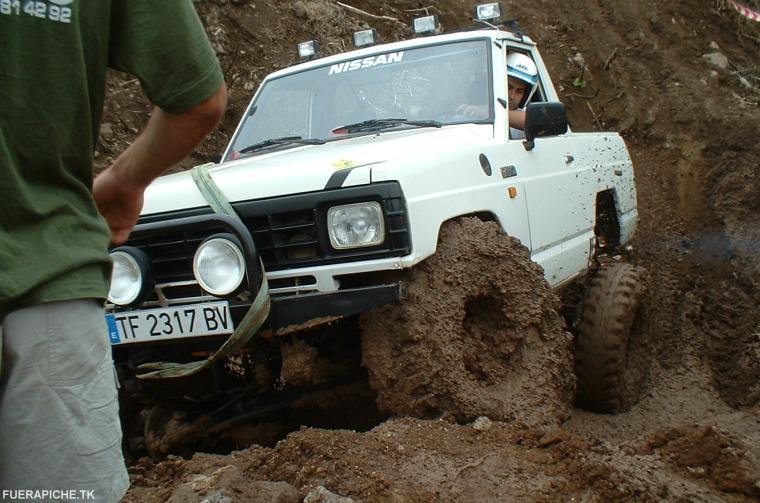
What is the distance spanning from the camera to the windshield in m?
4.33

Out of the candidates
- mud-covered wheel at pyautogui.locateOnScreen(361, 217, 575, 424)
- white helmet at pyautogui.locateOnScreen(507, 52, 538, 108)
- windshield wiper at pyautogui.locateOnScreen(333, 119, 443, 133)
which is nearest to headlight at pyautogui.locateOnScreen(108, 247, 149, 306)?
mud-covered wheel at pyautogui.locateOnScreen(361, 217, 575, 424)

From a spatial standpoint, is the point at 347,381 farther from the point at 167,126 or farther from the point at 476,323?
the point at 167,126

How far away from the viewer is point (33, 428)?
1.37 m

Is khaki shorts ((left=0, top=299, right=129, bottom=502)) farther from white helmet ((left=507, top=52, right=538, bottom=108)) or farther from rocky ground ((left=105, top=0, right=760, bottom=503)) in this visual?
white helmet ((left=507, top=52, right=538, bottom=108))

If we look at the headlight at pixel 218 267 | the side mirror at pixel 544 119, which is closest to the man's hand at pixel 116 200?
the headlight at pixel 218 267

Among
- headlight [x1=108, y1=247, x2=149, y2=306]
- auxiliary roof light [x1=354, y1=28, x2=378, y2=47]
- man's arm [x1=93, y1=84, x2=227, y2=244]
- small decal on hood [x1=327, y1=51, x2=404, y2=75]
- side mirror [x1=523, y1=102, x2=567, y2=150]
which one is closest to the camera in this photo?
man's arm [x1=93, y1=84, x2=227, y2=244]

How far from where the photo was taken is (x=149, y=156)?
1626 mm

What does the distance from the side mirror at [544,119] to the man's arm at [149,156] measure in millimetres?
2723

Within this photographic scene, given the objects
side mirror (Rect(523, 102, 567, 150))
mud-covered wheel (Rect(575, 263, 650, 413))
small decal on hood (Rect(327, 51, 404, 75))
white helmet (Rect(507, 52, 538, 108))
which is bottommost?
mud-covered wheel (Rect(575, 263, 650, 413))

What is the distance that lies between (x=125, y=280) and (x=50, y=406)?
1.99 metres

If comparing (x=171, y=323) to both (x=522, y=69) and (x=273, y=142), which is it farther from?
(x=522, y=69)

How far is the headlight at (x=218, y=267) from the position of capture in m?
3.12

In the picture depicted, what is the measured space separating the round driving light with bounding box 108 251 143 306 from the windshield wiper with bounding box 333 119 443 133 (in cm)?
145

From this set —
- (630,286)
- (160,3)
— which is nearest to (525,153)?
(630,286)
